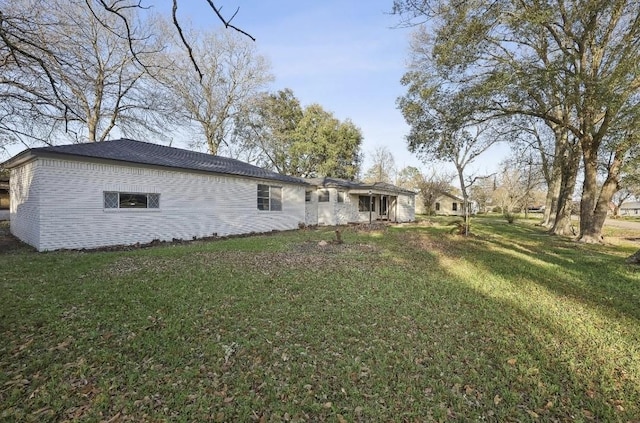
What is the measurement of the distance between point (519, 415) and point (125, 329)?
446 cm

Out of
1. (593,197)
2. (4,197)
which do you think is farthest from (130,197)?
(4,197)

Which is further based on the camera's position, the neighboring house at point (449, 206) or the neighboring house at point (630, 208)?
the neighboring house at point (630, 208)

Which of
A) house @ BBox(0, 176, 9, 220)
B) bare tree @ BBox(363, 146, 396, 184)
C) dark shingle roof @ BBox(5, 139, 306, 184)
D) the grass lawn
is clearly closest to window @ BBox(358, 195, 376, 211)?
dark shingle roof @ BBox(5, 139, 306, 184)

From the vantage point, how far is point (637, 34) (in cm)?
868

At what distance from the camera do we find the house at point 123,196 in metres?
8.64

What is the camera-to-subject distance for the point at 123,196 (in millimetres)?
10016

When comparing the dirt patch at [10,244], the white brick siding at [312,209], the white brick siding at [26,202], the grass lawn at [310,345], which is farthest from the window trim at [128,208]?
the white brick siding at [312,209]

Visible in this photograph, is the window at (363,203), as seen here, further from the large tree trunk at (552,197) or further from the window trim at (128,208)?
the window trim at (128,208)

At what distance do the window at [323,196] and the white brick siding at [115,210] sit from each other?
685 centimetres

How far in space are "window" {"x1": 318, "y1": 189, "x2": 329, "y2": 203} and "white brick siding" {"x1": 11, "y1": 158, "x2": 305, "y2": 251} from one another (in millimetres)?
6851

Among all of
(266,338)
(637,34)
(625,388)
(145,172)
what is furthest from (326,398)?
(637,34)

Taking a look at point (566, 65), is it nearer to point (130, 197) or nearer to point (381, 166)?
point (130, 197)

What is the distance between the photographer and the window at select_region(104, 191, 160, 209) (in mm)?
9703

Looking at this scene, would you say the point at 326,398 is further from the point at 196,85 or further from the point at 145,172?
the point at 196,85
